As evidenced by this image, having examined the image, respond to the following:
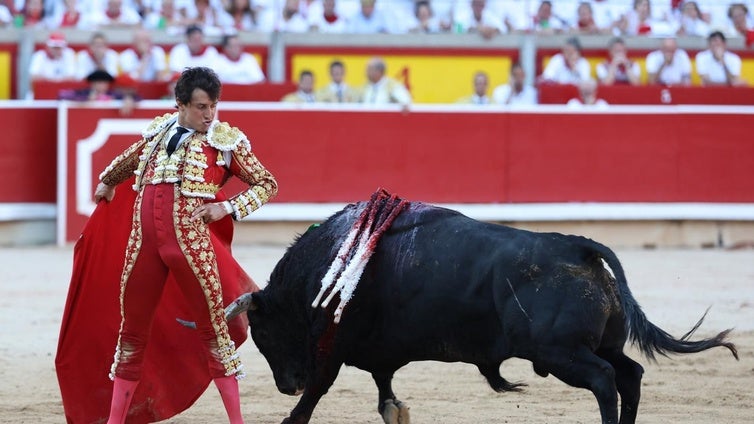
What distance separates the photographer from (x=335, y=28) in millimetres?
11031

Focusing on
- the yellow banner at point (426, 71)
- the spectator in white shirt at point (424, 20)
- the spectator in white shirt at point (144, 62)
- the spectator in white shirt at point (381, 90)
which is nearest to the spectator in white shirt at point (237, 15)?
the yellow banner at point (426, 71)

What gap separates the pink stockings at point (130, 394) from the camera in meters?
4.03

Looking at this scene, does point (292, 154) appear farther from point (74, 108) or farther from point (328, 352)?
point (328, 352)

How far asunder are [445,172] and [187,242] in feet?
20.9

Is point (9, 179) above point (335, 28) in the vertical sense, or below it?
below

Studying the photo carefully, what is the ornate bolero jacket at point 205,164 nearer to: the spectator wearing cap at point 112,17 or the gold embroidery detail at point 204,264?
the gold embroidery detail at point 204,264

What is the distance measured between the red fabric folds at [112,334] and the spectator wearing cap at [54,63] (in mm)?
5752

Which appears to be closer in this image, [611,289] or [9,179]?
[611,289]

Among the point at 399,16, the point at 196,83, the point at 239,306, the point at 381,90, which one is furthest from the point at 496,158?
the point at 196,83

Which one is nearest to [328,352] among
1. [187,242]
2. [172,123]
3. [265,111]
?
[187,242]

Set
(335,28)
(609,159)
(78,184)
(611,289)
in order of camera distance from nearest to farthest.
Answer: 1. (611,289)
2. (78,184)
3. (609,159)
4. (335,28)

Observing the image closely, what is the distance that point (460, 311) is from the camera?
3.94 metres

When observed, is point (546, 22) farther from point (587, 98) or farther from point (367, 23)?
point (367, 23)

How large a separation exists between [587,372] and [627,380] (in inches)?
15.1
